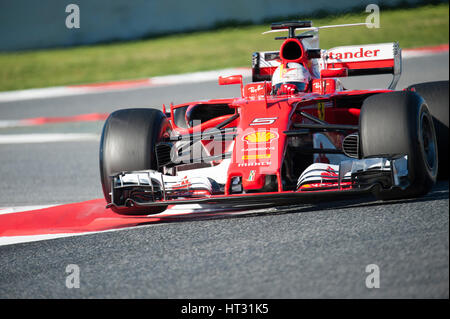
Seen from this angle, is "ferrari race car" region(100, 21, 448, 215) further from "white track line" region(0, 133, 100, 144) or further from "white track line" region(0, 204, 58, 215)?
"white track line" region(0, 133, 100, 144)

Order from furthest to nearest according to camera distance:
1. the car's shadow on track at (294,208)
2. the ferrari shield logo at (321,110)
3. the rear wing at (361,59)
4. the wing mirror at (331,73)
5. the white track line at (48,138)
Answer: the white track line at (48,138)
the rear wing at (361,59)
the wing mirror at (331,73)
the ferrari shield logo at (321,110)
the car's shadow on track at (294,208)

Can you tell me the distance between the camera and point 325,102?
219 inches

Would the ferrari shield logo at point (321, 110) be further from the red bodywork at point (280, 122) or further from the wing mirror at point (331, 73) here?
the wing mirror at point (331, 73)

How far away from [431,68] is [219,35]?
6.82 m

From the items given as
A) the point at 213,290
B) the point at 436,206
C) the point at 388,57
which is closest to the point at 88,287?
the point at 213,290

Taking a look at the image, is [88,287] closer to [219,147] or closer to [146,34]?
[219,147]

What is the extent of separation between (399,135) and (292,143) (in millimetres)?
1165

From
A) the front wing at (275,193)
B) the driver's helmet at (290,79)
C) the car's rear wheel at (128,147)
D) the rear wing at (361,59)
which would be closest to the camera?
the front wing at (275,193)

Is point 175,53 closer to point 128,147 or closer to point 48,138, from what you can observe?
point 48,138

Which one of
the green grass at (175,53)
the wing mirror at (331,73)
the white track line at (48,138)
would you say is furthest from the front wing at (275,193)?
the green grass at (175,53)

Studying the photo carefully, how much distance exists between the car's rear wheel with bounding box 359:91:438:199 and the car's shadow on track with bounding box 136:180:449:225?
11cm

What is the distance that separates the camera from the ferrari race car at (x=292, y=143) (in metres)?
4.48

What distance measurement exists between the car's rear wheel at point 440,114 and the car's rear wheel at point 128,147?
2084 mm

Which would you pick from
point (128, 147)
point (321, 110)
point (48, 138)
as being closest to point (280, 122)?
point (321, 110)
